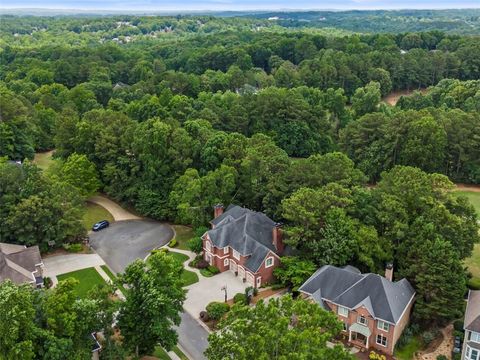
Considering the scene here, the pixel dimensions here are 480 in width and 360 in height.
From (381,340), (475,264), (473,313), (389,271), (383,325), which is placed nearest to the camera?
(473,313)

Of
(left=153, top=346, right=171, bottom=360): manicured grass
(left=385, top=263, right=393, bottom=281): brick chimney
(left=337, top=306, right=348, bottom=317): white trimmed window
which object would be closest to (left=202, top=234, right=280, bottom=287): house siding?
(left=337, top=306, right=348, bottom=317): white trimmed window

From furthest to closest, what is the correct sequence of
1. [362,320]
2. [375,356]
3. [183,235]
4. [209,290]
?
1. [183,235]
2. [209,290]
3. [362,320]
4. [375,356]

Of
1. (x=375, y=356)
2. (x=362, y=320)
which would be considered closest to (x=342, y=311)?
(x=362, y=320)

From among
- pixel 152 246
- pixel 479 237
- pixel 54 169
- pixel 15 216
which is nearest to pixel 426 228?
pixel 479 237

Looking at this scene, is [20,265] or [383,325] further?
[20,265]

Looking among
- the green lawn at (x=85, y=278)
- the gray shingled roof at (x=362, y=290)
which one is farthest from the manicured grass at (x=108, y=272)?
the gray shingled roof at (x=362, y=290)

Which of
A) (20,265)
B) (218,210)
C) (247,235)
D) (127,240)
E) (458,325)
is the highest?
(247,235)

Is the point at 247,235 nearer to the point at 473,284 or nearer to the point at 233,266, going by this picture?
the point at 233,266
